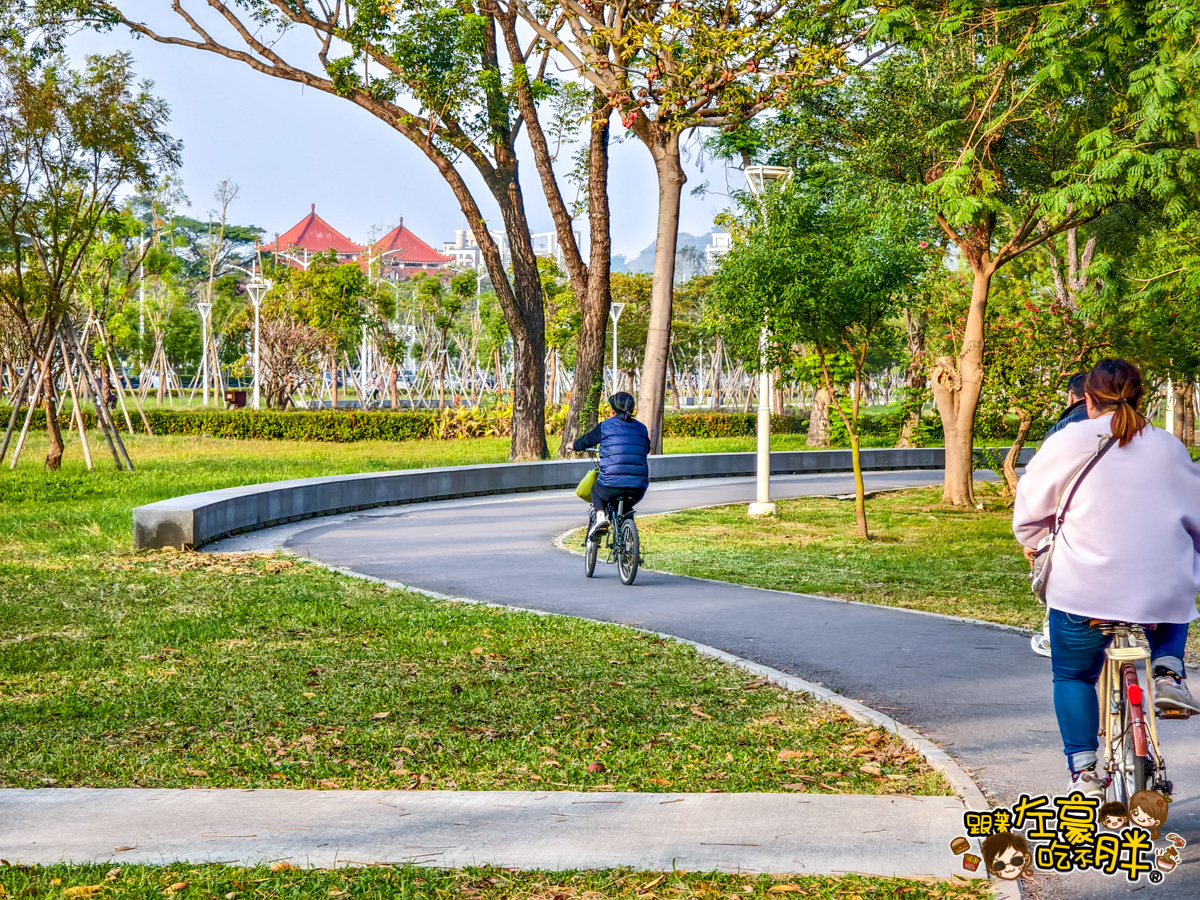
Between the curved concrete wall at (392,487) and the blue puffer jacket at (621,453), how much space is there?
4625 mm

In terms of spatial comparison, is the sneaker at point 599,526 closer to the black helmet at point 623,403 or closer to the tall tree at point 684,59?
the black helmet at point 623,403

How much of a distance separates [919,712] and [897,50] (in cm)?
1889

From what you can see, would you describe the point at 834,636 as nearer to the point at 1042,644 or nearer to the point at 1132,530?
the point at 1042,644

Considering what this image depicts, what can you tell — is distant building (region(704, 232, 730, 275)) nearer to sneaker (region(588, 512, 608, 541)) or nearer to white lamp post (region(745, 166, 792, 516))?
white lamp post (region(745, 166, 792, 516))

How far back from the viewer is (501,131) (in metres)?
24.3

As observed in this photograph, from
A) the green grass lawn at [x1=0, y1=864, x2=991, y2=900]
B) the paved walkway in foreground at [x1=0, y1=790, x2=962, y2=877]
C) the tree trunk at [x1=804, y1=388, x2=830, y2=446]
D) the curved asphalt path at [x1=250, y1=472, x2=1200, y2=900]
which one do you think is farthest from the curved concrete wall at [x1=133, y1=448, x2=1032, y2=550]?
the green grass lawn at [x1=0, y1=864, x2=991, y2=900]

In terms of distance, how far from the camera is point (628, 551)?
11.1m

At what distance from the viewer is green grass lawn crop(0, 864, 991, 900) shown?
397 cm

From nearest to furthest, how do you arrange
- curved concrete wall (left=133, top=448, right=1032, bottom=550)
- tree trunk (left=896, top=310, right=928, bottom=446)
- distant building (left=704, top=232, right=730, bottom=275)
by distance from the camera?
1. curved concrete wall (left=133, top=448, right=1032, bottom=550)
2. distant building (left=704, top=232, right=730, bottom=275)
3. tree trunk (left=896, top=310, right=928, bottom=446)

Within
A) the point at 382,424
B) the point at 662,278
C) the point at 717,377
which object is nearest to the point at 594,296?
the point at 662,278

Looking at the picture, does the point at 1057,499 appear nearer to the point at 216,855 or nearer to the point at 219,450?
the point at 216,855

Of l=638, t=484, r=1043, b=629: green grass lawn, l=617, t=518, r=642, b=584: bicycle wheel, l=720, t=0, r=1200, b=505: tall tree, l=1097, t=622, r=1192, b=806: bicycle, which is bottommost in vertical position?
l=638, t=484, r=1043, b=629: green grass lawn

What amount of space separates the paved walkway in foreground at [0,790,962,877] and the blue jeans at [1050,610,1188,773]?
1.88 feet

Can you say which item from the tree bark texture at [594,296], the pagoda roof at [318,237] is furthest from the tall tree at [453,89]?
the pagoda roof at [318,237]
